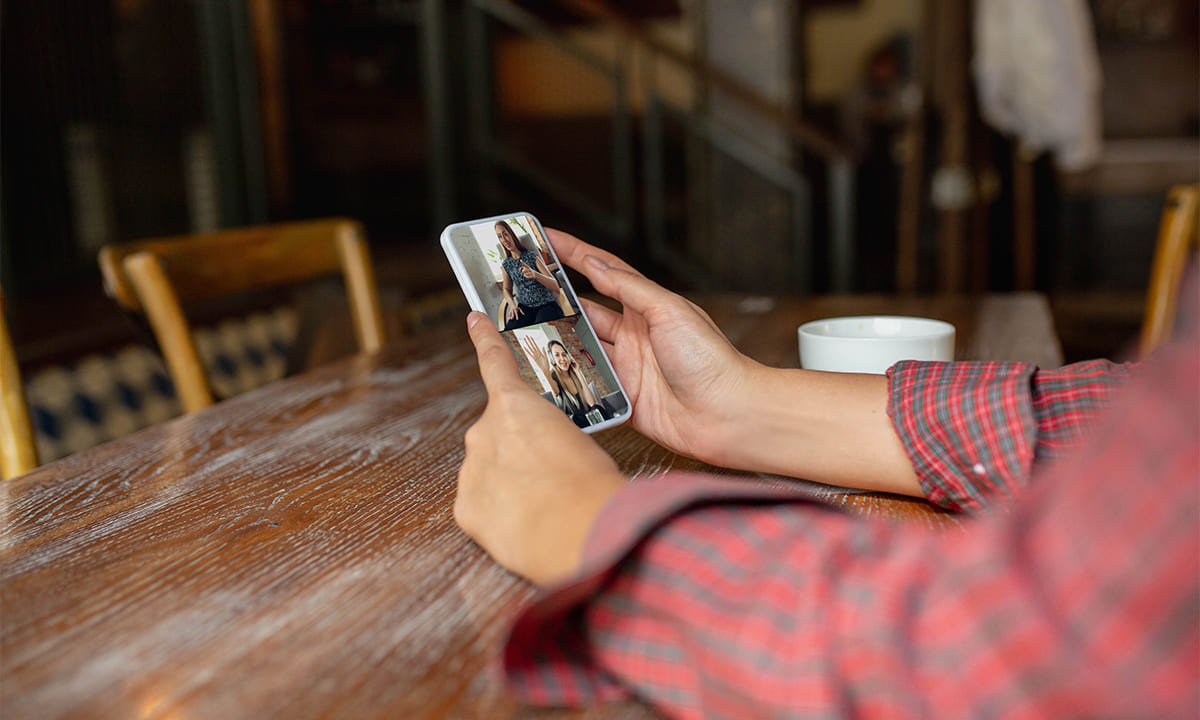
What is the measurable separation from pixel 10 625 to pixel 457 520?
243 mm

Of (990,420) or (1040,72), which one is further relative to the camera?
(1040,72)

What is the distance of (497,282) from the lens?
2.52 ft

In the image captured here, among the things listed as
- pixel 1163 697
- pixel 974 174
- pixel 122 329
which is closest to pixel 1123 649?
pixel 1163 697

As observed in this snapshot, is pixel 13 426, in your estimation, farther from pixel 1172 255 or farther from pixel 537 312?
pixel 1172 255

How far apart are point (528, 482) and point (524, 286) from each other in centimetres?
30

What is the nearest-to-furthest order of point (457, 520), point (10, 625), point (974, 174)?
point (10, 625) < point (457, 520) < point (974, 174)

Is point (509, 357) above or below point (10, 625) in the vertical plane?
above

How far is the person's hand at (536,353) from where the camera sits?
0.75 m

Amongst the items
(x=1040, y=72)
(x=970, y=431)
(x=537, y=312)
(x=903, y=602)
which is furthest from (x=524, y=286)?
(x=1040, y=72)

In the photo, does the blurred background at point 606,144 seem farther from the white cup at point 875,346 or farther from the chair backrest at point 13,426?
the white cup at point 875,346

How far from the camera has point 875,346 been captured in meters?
0.79

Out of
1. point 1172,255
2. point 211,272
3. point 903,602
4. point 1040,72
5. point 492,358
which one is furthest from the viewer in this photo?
point 1040,72

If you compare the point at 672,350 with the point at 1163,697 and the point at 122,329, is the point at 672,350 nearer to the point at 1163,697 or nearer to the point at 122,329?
the point at 1163,697

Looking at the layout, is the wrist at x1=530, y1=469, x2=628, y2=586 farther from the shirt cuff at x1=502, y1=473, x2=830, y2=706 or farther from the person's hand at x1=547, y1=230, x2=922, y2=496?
the person's hand at x1=547, y1=230, x2=922, y2=496
